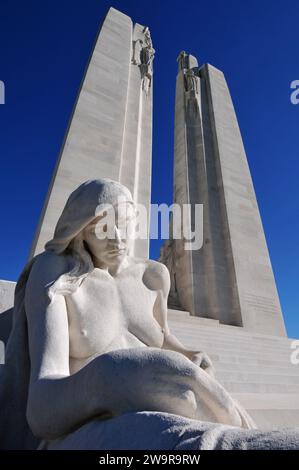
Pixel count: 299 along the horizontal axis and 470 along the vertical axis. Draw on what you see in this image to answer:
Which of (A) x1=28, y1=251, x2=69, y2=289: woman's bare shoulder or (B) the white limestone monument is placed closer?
(B) the white limestone monument

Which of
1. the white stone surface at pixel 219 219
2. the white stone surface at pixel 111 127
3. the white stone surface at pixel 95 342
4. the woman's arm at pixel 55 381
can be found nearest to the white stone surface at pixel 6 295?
the white stone surface at pixel 95 342

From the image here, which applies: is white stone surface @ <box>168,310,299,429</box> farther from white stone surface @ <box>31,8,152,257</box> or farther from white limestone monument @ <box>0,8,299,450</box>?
white stone surface @ <box>31,8,152,257</box>

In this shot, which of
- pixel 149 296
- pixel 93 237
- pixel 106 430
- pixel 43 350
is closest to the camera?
pixel 106 430

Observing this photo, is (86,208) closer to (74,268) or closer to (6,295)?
(74,268)

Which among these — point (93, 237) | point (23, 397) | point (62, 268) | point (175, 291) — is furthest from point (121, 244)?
point (175, 291)

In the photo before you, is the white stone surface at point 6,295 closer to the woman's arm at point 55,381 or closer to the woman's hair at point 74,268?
the woman's hair at point 74,268

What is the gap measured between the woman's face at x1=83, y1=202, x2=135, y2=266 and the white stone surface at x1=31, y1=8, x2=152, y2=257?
11.2 ft

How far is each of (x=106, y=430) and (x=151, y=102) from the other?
8612 millimetres

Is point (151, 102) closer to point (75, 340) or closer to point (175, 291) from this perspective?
point (175, 291)

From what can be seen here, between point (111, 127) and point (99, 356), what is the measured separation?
6.45 meters

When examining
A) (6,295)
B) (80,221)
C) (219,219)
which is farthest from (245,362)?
(219,219)

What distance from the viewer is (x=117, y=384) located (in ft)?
2.71

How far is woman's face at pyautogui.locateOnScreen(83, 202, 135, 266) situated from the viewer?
1.46 m

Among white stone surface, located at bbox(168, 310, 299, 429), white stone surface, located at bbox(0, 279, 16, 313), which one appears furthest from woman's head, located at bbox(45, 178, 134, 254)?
→ white stone surface, located at bbox(168, 310, 299, 429)
